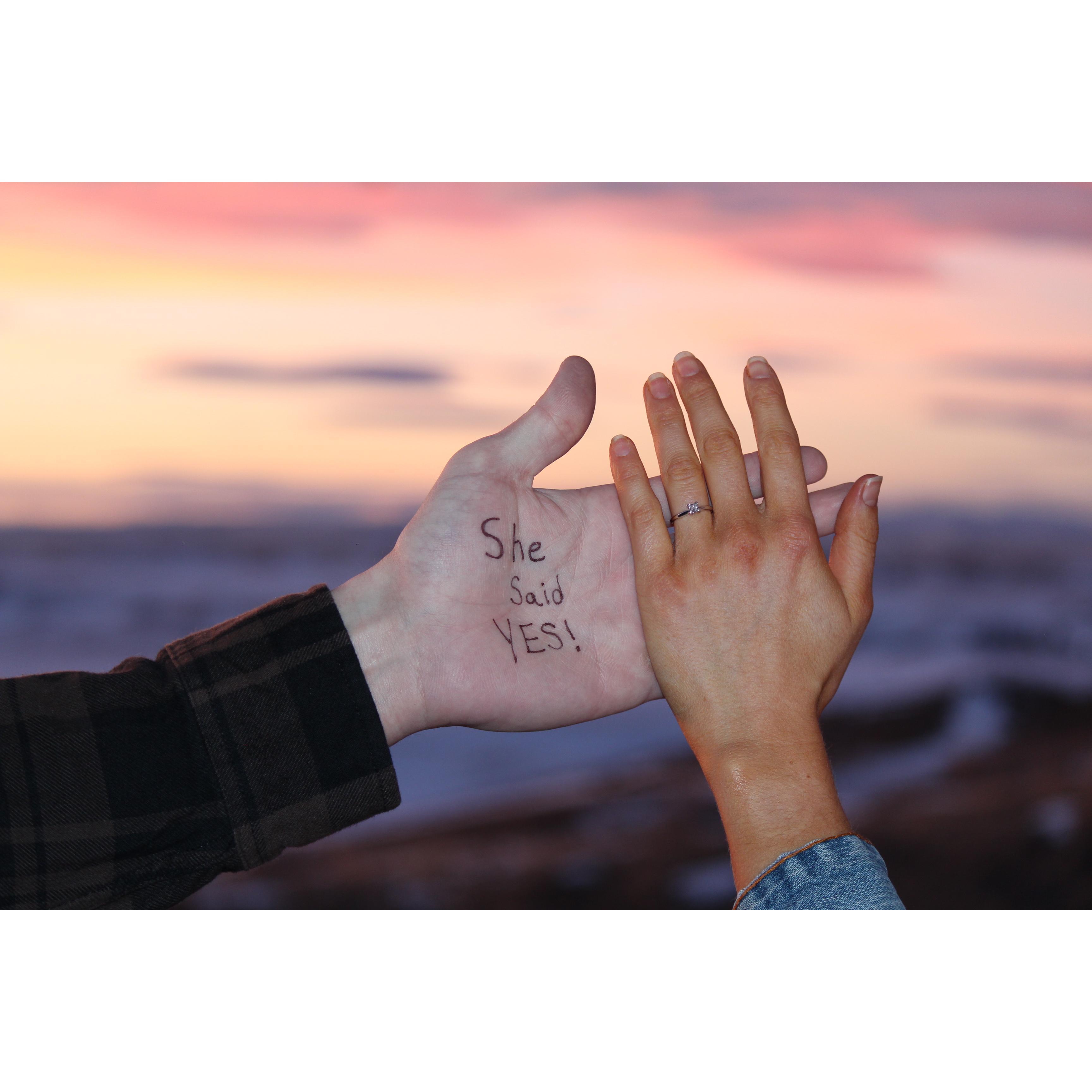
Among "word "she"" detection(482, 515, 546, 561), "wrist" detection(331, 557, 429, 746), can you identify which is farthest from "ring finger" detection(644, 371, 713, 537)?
"wrist" detection(331, 557, 429, 746)

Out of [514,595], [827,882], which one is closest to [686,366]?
[514,595]

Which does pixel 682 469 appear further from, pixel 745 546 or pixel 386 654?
pixel 386 654

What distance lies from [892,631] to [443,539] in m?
1.68

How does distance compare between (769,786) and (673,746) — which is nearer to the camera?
(769,786)

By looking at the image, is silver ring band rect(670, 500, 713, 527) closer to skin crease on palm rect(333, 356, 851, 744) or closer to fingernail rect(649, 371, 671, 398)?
skin crease on palm rect(333, 356, 851, 744)

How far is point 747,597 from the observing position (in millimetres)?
1107

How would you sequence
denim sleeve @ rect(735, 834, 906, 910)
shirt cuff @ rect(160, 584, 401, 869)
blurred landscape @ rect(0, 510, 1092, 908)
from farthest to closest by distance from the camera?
blurred landscape @ rect(0, 510, 1092, 908)
shirt cuff @ rect(160, 584, 401, 869)
denim sleeve @ rect(735, 834, 906, 910)

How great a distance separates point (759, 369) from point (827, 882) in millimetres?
693

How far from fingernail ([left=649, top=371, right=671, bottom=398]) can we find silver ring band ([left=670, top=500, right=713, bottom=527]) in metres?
0.17

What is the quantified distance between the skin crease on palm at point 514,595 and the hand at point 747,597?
5 cm

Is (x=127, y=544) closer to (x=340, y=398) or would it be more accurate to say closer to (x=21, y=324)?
(x=21, y=324)

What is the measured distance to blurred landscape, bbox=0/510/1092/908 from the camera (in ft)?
7.27

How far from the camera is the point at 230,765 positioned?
100cm

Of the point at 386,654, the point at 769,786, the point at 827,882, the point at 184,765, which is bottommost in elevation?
the point at 827,882
